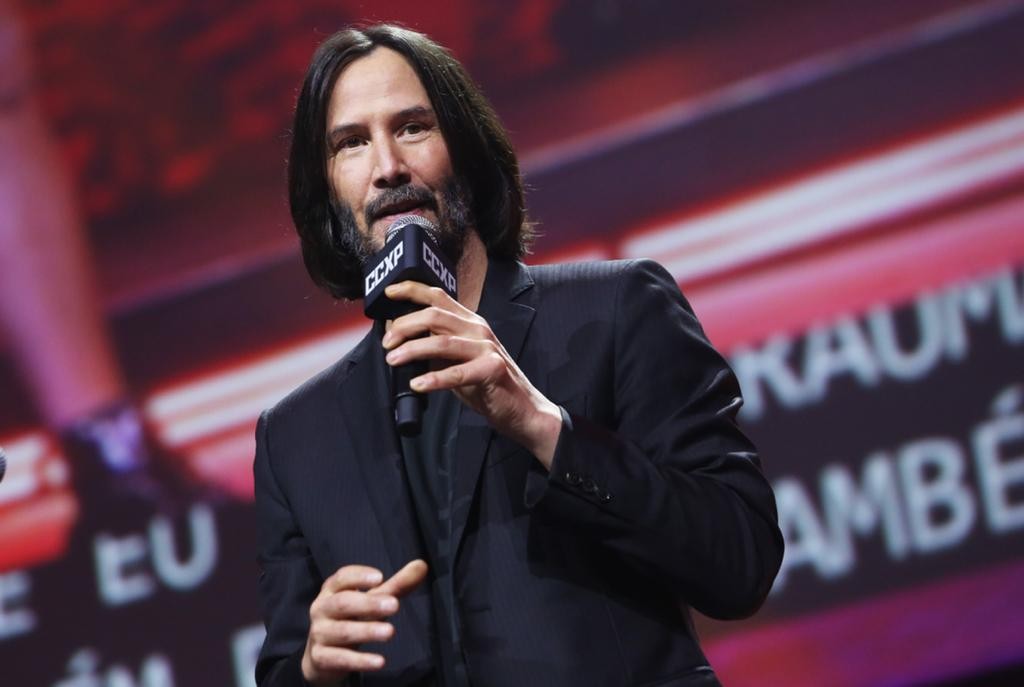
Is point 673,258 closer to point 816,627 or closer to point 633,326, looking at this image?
point 816,627

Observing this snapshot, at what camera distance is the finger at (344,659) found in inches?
53.5

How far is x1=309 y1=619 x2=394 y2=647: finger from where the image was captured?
4.33ft

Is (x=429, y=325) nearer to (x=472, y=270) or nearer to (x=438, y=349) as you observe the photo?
(x=438, y=349)

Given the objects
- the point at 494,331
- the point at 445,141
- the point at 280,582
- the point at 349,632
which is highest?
the point at 445,141

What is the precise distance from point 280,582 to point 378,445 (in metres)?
0.23

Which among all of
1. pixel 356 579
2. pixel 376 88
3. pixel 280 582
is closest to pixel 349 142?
pixel 376 88

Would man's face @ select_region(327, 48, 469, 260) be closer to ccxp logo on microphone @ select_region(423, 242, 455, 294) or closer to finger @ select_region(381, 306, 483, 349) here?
ccxp logo on microphone @ select_region(423, 242, 455, 294)

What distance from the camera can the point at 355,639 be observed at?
1.34m

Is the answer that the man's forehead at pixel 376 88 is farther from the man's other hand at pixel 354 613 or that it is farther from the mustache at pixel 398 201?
the man's other hand at pixel 354 613

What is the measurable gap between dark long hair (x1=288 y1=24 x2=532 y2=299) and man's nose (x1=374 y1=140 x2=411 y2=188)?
0.11 metres

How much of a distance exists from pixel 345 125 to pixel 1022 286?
179cm

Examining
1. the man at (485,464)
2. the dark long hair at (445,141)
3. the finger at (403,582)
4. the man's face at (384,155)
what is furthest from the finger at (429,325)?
the dark long hair at (445,141)

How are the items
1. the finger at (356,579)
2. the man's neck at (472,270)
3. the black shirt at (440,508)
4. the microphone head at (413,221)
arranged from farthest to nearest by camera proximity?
the man's neck at (472,270), the microphone head at (413,221), the black shirt at (440,508), the finger at (356,579)

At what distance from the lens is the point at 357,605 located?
1.33 m
